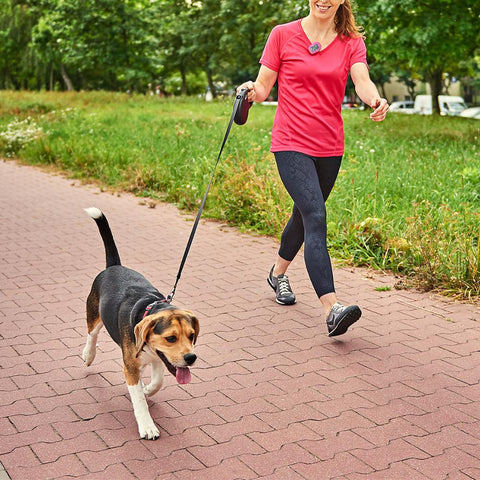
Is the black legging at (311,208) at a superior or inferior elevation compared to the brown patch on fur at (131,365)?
superior

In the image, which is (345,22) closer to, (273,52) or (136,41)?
(273,52)

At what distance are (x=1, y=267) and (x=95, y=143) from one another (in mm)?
8249

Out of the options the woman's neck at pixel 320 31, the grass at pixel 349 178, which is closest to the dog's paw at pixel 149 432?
the woman's neck at pixel 320 31

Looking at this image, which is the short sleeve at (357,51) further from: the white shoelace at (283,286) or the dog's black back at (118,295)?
the dog's black back at (118,295)

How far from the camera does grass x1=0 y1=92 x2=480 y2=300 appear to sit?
23.3 ft

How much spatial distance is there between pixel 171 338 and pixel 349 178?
6.71 meters

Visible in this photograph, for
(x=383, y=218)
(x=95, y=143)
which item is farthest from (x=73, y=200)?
(x=383, y=218)

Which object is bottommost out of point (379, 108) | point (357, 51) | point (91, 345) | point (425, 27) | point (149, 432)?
point (149, 432)

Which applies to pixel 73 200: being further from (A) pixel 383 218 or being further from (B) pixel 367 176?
(A) pixel 383 218

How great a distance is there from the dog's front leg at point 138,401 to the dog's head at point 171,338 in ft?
0.74

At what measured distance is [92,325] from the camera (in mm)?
4469

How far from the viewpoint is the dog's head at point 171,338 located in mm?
3439

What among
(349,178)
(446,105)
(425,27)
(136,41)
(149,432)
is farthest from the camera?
(446,105)

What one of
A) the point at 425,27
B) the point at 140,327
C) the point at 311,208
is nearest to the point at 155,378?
the point at 140,327
